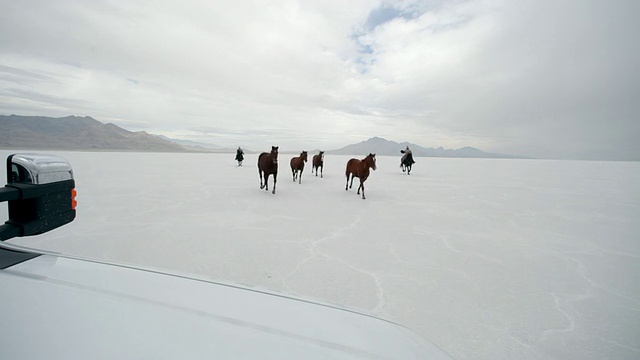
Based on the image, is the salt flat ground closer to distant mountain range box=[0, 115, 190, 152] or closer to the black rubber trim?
the black rubber trim

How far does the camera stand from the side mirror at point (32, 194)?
150cm

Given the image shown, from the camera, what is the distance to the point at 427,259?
3.28m

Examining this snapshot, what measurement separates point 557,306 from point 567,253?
6.20 ft

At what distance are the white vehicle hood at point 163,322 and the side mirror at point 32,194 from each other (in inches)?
18.9

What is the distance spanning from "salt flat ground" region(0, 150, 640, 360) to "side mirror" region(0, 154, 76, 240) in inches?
24.7

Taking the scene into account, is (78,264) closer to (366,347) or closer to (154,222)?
(366,347)

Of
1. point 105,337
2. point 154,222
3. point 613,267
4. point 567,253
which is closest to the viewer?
point 105,337

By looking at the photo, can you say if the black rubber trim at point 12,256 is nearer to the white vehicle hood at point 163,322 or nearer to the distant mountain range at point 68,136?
the white vehicle hood at point 163,322

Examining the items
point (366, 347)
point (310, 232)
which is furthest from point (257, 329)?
point (310, 232)

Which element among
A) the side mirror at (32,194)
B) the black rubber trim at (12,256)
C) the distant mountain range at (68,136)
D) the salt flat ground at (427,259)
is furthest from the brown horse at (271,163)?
the distant mountain range at (68,136)

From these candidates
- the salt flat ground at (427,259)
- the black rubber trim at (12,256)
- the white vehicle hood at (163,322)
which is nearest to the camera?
the white vehicle hood at (163,322)

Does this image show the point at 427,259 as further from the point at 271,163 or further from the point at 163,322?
the point at 271,163

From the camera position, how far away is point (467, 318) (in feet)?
6.99

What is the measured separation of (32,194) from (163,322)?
1355mm
